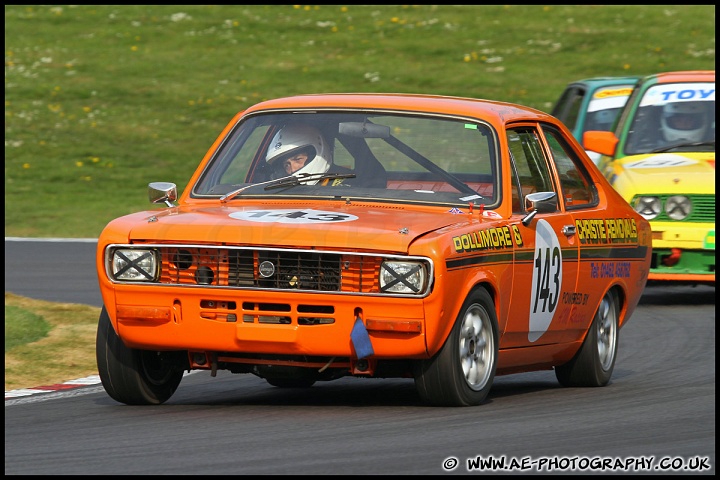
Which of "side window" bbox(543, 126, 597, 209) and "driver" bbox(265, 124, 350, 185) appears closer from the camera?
"driver" bbox(265, 124, 350, 185)

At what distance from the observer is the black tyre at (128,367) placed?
792cm

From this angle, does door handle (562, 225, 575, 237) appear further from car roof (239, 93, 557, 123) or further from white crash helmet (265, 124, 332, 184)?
white crash helmet (265, 124, 332, 184)

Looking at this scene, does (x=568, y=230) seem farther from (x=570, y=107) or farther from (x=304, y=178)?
(x=570, y=107)

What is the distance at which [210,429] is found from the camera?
7098 mm

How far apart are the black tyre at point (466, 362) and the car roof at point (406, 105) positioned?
1.34 metres

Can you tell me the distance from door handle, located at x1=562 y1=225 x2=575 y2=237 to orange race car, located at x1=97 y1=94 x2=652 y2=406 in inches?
0.5

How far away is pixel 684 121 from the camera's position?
15086mm

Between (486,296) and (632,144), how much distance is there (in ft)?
24.3

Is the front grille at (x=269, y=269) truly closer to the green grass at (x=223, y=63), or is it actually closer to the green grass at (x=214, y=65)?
the green grass at (x=214, y=65)

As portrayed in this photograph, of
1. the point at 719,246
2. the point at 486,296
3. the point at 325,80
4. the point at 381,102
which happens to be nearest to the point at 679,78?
the point at 719,246

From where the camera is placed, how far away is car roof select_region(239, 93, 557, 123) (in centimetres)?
879

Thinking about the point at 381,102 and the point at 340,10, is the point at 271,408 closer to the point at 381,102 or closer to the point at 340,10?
the point at 381,102

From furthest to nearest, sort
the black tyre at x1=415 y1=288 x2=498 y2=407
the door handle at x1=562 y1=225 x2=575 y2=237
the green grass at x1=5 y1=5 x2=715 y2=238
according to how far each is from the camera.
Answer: the green grass at x1=5 y1=5 x2=715 y2=238
the door handle at x1=562 y1=225 x2=575 y2=237
the black tyre at x1=415 y1=288 x2=498 y2=407

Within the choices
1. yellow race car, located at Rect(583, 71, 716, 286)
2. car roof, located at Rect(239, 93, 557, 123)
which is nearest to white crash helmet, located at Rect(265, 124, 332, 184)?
car roof, located at Rect(239, 93, 557, 123)
